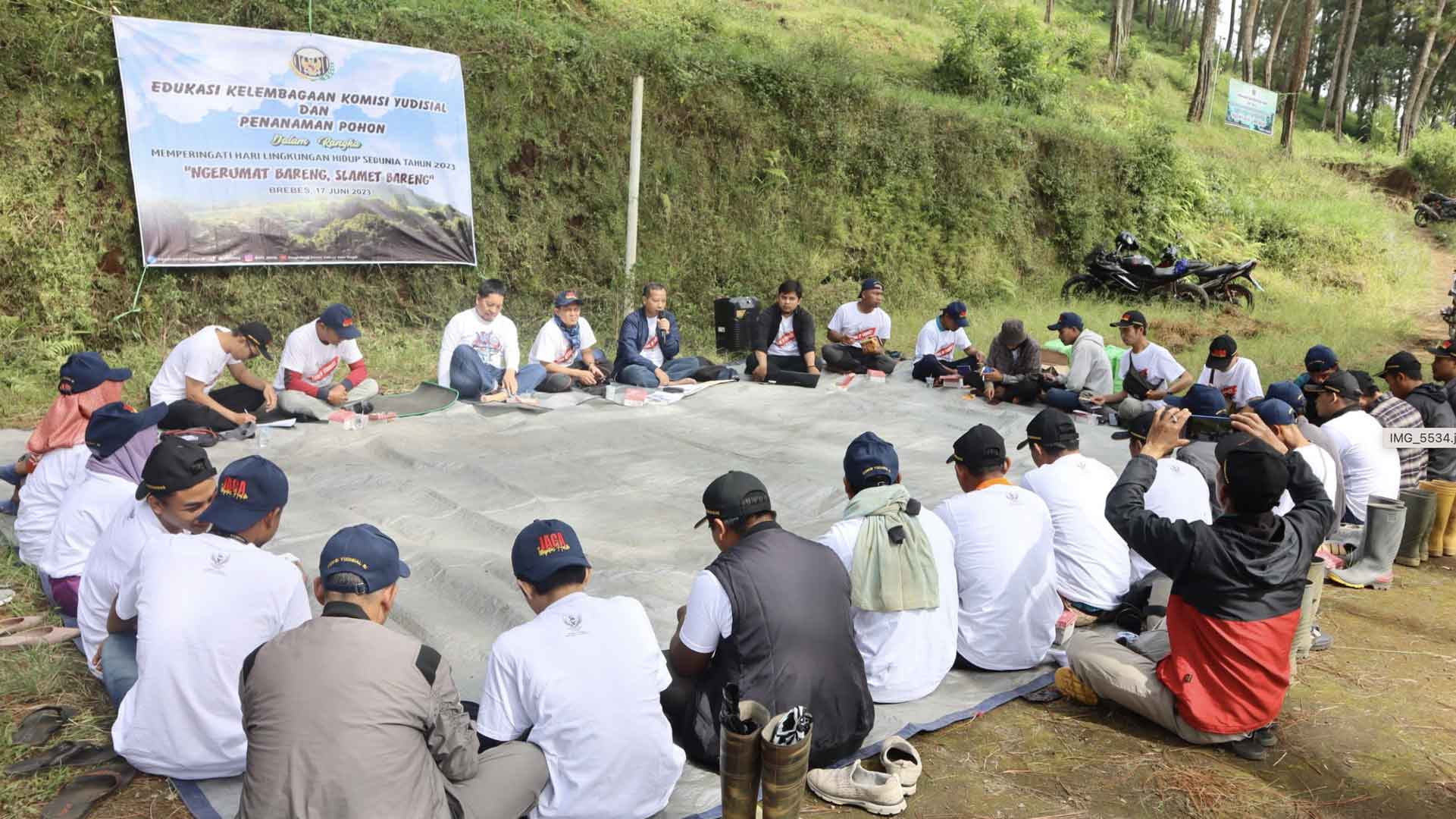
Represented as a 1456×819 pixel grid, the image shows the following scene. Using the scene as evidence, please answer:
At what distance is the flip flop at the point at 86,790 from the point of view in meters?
2.61

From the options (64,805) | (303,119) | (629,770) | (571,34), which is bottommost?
(64,805)

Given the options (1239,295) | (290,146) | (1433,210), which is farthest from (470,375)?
(1433,210)

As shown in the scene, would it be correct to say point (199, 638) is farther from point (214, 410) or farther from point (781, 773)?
point (214, 410)

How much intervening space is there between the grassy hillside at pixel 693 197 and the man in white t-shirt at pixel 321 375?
1.32 meters

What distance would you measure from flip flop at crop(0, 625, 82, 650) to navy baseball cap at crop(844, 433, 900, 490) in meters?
2.78

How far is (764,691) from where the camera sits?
2.75m

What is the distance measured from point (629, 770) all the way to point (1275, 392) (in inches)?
171

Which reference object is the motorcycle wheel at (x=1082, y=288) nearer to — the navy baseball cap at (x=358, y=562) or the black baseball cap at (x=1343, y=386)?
the black baseball cap at (x=1343, y=386)

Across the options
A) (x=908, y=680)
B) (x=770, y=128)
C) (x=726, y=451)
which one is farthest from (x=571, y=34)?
(x=908, y=680)

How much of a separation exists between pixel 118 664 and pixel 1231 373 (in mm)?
6957

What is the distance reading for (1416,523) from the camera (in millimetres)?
5094

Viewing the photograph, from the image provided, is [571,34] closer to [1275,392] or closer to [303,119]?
[303,119]

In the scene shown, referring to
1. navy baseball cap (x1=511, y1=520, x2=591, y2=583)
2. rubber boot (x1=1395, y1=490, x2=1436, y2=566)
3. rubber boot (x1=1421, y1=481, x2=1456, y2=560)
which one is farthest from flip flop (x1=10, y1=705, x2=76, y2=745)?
rubber boot (x1=1421, y1=481, x2=1456, y2=560)

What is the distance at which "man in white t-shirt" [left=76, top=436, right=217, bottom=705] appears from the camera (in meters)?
3.00
